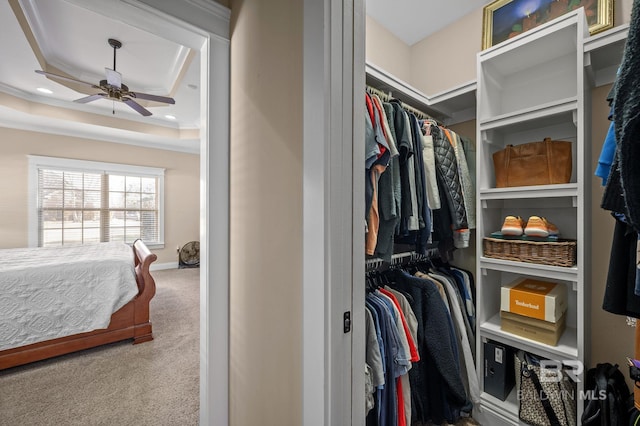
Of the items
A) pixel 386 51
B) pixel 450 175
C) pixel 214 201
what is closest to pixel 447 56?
pixel 386 51

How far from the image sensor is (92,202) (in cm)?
493

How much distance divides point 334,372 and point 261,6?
131cm

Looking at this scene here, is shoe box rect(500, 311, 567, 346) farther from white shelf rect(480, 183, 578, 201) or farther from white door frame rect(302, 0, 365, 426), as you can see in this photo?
white door frame rect(302, 0, 365, 426)

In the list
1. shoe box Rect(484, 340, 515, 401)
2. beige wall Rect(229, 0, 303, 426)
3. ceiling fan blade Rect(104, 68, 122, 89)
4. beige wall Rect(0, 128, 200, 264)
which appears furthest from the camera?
beige wall Rect(0, 128, 200, 264)

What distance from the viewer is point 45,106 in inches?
154

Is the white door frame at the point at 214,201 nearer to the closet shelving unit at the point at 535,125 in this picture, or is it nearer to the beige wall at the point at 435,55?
the closet shelving unit at the point at 535,125

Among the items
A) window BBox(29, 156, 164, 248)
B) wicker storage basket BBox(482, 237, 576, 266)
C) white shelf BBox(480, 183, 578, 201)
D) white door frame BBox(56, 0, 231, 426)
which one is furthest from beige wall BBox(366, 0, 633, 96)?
window BBox(29, 156, 164, 248)

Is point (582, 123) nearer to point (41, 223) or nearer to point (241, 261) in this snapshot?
point (241, 261)

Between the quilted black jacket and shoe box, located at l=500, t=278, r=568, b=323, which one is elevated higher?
the quilted black jacket

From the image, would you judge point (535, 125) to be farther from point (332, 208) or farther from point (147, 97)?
point (147, 97)

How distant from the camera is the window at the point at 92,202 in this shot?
4.42m

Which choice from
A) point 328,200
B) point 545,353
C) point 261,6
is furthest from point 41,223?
point 545,353

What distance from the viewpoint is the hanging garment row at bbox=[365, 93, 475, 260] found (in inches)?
48.1

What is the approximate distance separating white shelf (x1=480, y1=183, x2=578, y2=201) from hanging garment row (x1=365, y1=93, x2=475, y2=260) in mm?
150
